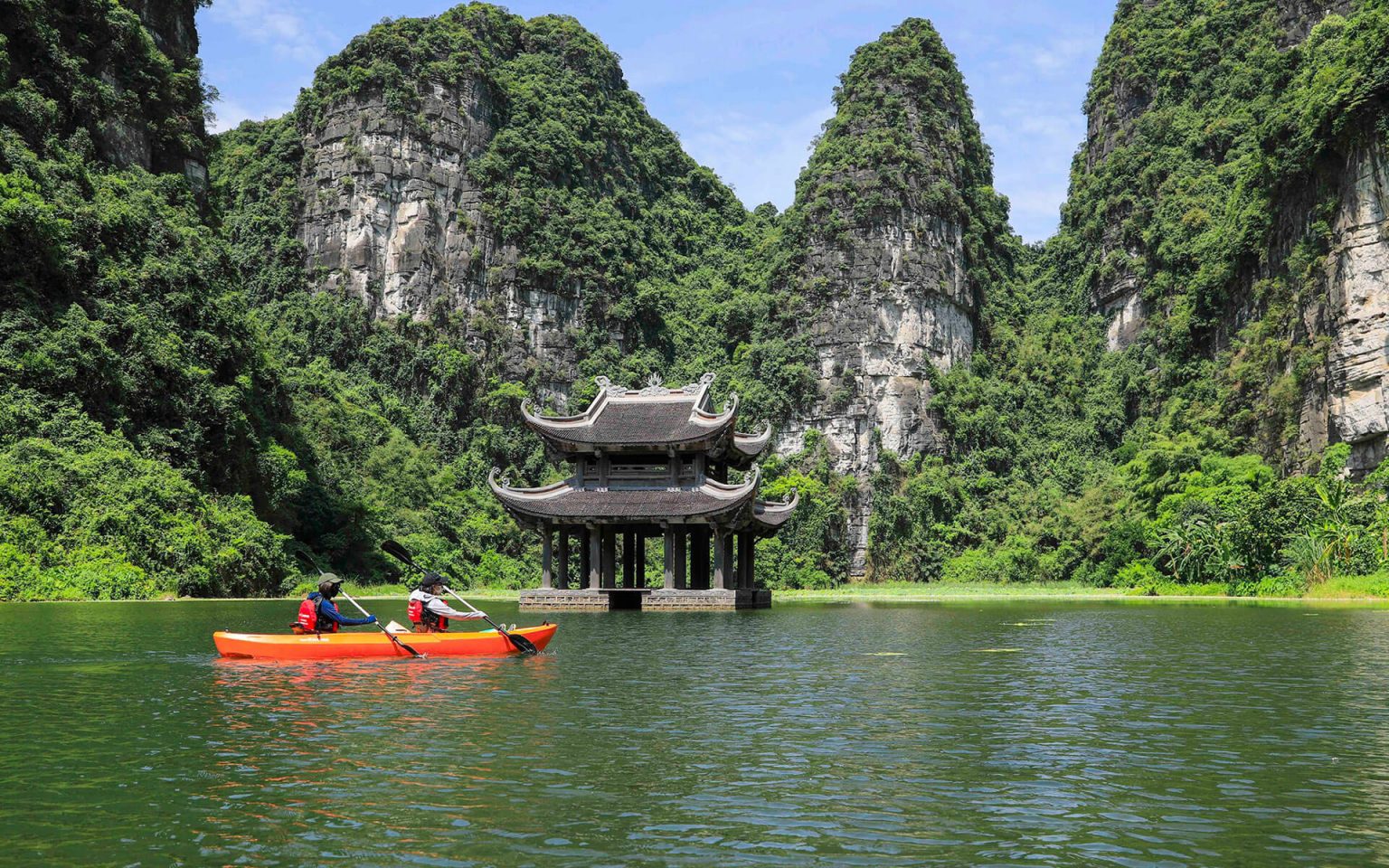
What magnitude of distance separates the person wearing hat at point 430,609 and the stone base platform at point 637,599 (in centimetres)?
1599

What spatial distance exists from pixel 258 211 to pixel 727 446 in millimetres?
56420

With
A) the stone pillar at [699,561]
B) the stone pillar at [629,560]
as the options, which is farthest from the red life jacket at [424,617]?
the stone pillar at [629,560]

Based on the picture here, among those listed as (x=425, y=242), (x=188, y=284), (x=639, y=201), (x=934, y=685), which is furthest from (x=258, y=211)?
(x=934, y=685)

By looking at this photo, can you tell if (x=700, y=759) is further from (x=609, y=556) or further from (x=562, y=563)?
(x=562, y=563)

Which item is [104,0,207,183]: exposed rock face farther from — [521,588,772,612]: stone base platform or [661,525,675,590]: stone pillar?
[661,525,675,590]: stone pillar

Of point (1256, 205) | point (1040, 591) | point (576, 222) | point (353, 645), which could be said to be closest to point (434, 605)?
point (353, 645)

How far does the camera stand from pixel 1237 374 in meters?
57.3

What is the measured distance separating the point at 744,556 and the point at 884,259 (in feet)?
142

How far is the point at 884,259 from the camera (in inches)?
3155

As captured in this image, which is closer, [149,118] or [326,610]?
[326,610]

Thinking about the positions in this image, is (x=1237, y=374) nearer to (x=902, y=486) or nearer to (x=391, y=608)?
(x=902, y=486)

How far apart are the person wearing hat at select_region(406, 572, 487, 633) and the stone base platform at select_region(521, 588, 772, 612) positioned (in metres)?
16.0

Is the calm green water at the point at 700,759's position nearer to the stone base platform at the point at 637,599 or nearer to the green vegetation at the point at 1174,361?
the stone base platform at the point at 637,599

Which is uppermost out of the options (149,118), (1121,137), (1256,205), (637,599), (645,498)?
(1121,137)
